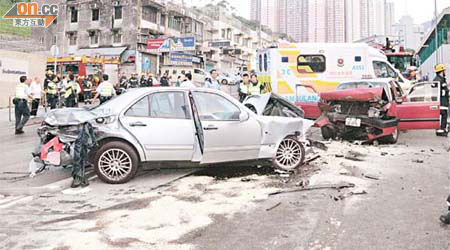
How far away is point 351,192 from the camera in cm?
537

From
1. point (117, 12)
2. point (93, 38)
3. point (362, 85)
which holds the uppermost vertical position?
point (117, 12)

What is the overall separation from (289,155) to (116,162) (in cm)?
277

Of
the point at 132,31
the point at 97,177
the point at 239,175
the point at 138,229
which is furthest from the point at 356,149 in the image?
the point at 132,31

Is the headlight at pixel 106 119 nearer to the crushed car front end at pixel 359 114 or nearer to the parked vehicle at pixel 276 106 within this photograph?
the parked vehicle at pixel 276 106

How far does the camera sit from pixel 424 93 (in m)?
9.77

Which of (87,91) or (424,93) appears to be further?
(87,91)

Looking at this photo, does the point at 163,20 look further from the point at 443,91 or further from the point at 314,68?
the point at 443,91

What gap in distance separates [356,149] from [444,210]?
13.7 ft

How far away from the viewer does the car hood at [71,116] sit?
580 centimetres

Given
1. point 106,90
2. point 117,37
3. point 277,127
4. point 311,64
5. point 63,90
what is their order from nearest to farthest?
1. point 277,127
2. point 106,90
3. point 311,64
4. point 63,90
5. point 117,37

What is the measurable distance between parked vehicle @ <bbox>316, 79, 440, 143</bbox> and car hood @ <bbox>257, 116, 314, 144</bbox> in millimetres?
2729

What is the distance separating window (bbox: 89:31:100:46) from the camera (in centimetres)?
4475

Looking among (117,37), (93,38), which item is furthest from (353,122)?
(93,38)

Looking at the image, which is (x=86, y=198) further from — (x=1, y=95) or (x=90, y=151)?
(x=1, y=95)
